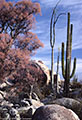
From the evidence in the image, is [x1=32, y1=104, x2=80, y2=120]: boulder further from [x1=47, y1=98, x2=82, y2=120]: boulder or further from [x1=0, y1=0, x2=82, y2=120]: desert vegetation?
[x1=47, y1=98, x2=82, y2=120]: boulder

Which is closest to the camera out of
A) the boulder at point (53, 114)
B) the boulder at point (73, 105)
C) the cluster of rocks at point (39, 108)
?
the boulder at point (53, 114)

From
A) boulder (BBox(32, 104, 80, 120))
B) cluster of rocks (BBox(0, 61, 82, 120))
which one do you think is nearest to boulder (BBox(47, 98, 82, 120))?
cluster of rocks (BBox(0, 61, 82, 120))

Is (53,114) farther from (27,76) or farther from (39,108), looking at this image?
(27,76)

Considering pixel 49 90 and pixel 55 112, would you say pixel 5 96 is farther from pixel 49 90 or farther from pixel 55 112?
pixel 55 112

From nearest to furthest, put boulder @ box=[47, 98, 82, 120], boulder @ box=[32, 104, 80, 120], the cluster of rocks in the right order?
boulder @ box=[32, 104, 80, 120]
the cluster of rocks
boulder @ box=[47, 98, 82, 120]

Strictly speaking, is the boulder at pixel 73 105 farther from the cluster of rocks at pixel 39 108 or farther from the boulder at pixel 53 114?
the boulder at pixel 53 114

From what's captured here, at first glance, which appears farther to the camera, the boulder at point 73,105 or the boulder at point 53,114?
the boulder at point 73,105

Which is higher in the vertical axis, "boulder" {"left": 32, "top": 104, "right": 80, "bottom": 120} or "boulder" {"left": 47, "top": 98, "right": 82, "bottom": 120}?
"boulder" {"left": 32, "top": 104, "right": 80, "bottom": 120}

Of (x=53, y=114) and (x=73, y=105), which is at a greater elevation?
(x=53, y=114)

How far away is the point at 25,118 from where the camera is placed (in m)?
7.59

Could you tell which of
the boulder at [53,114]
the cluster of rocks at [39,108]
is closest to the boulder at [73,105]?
the cluster of rocks at [39,108]

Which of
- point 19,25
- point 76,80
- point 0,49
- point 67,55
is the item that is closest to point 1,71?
point 0,49

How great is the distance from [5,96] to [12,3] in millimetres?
6551

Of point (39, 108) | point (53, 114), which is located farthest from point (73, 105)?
point (53, 114)
